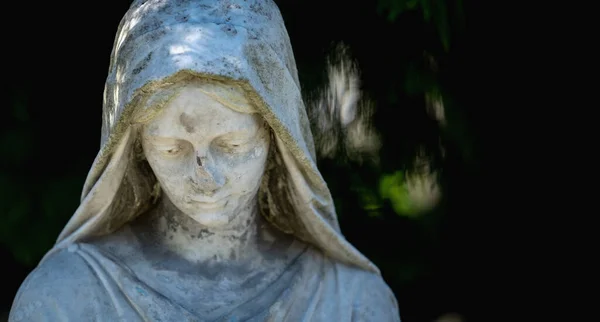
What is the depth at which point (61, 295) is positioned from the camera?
4305 millimetres

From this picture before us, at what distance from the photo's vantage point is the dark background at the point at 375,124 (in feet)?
19.6

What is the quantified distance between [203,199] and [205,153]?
14 cm

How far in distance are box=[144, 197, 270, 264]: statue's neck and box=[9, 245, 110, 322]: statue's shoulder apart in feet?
0.86

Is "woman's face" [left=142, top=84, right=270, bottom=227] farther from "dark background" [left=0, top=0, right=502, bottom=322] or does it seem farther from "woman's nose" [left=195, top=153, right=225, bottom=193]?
"dark background" [left=0, top=0, right=502, bottom=322]

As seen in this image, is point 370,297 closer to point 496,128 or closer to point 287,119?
point 287,119

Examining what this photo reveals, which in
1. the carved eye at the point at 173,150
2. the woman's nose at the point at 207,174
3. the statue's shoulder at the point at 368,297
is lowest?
the statue's shoulder at the point at 368,297

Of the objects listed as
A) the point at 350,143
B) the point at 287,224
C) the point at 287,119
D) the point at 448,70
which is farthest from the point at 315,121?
the point at 287,119

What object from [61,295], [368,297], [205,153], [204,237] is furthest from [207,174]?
[368,297]

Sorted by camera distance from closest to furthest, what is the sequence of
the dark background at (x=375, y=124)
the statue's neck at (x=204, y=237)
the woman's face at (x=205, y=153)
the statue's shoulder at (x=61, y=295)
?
the woman's face at (x=205, y=153) → the statue's shoulder at (x=61, y=295) → the statue's neck at (x=204, y=237) → the dark background at (x=375, y=124)

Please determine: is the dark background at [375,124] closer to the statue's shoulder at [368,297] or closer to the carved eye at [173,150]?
the statue's shoulder at [368,297]

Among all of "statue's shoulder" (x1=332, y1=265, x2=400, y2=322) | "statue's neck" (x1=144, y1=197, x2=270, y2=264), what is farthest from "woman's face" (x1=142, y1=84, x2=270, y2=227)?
"statue's shoulder" (x1=332, y1=265, x2=400, y2=322)

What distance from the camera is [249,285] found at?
4469 mm

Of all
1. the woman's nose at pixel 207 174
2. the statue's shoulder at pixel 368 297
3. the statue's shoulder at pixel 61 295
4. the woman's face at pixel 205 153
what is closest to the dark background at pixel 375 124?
the statue's shoulder at pixel 368 297

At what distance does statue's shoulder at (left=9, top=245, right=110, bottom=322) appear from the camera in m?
4.29
